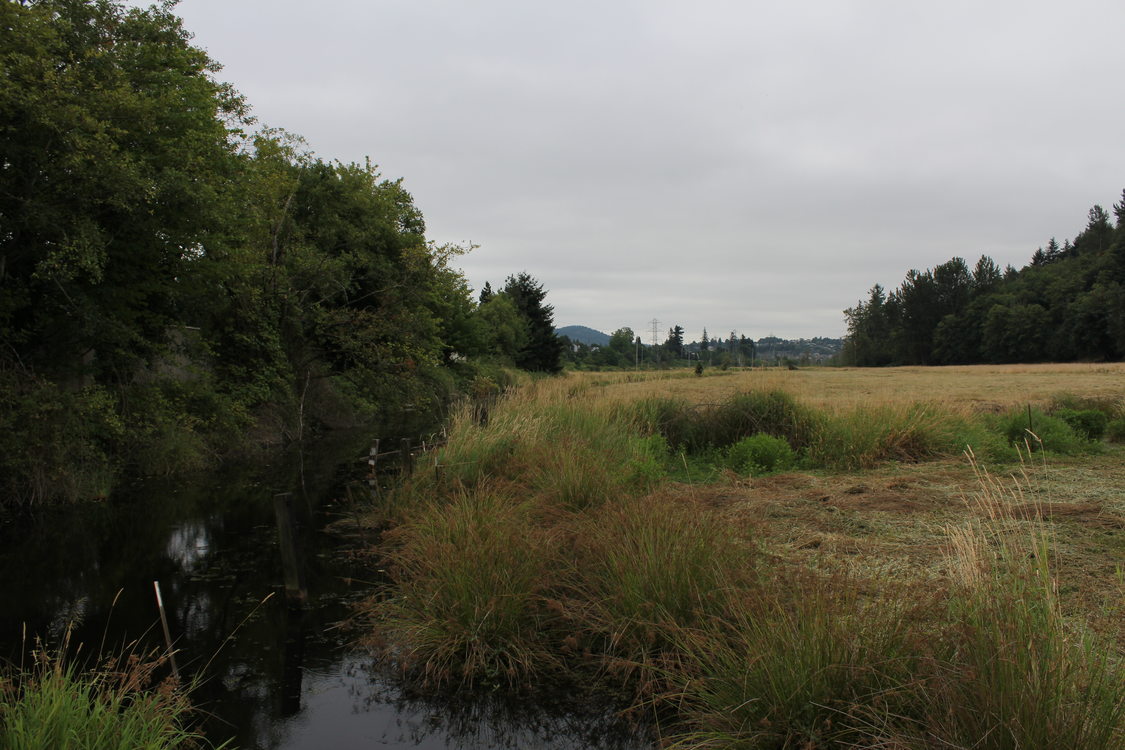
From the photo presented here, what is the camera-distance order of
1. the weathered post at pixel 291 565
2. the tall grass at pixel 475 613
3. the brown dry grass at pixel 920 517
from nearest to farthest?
1. the tall grass at pixel 475 613
2. the brown dry grass at pixel 920 517
3. the weathered post at pixel 291 565

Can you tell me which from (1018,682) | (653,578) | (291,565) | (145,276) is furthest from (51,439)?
(1018,682)

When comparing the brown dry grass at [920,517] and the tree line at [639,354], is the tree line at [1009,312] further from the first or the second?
the brown dry grass at [920,517]

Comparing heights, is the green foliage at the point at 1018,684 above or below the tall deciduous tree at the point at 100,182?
below

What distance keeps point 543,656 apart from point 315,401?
21.1 meters

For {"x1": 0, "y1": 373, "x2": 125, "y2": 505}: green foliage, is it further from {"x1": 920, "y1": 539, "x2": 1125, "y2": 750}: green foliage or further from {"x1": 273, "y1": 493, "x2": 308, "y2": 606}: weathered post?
{"x1": 920, "y1": 539, "x2": 1125, "y2": 750}: green foliage

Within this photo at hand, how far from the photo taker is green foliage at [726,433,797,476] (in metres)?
12.0

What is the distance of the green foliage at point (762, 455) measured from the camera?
1202cm

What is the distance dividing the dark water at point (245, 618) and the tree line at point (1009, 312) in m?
86.3

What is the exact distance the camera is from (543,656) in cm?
497

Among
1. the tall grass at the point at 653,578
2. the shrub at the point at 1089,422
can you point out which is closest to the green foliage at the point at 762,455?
the shrub at the point at 1089,422

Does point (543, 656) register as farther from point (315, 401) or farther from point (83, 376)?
point (315, 401)

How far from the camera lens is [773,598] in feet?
12.7

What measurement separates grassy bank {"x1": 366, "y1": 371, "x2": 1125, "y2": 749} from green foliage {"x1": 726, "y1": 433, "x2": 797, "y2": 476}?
48.6 inches

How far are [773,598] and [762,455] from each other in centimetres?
861
